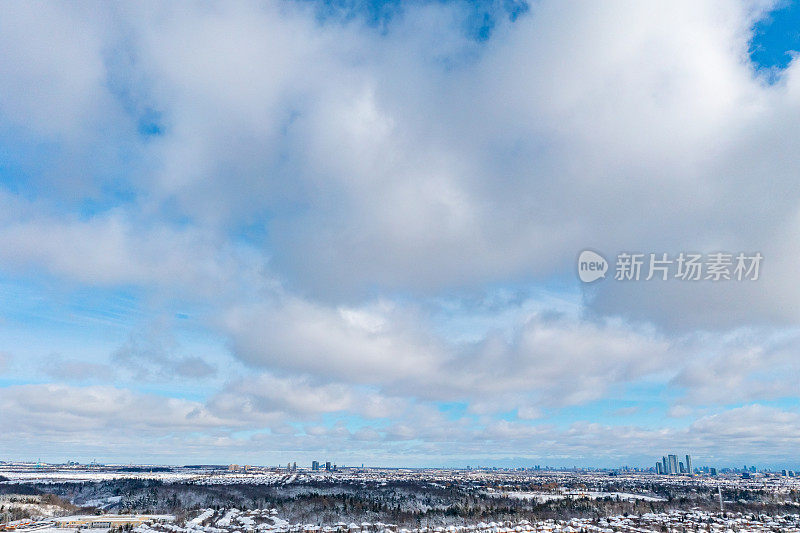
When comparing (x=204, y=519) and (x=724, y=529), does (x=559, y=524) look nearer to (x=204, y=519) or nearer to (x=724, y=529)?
(x=724, y=529)

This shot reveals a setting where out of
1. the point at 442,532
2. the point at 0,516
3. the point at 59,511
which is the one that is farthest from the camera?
the point at 59,511

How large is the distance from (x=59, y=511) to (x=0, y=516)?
103ft

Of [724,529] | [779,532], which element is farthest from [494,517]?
[779,532]

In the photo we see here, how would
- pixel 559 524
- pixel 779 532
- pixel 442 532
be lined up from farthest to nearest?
1. pixel 559 524
2. pixel 442 532
3. pixel 779 532

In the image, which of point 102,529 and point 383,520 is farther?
point 383,520

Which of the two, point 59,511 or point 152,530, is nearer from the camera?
point 152,530

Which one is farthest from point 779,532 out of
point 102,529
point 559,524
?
point 102,529

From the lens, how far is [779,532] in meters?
133

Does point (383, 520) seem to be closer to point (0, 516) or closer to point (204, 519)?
point (204, 519)

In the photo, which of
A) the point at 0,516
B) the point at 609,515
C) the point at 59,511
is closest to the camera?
the point at 0,516

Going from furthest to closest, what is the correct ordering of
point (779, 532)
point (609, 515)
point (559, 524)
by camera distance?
1. point (609, 515)
2. point (559, 524)
3. point (779, 532)

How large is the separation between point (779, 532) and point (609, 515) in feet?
185

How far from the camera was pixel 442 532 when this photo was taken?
465 ft

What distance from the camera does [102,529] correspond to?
14550cm
